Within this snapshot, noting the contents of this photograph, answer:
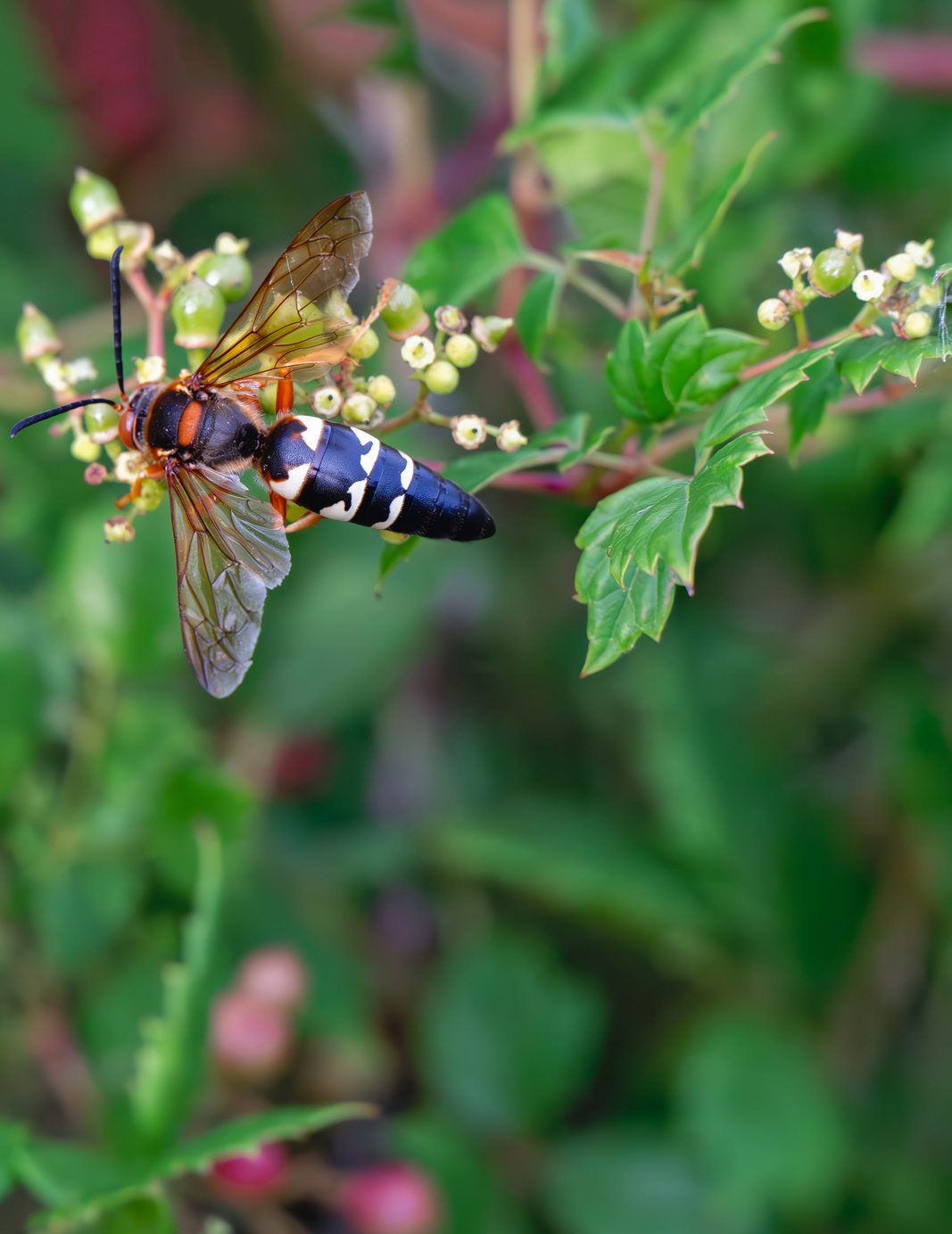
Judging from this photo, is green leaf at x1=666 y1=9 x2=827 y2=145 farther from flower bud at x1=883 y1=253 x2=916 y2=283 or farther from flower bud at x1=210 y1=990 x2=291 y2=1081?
flower bud at x1=210 y1=990 x2=291 y2=1081

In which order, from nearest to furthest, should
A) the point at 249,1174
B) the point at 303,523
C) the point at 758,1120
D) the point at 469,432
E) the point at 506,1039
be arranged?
the point at 469,432
the point at 303,523
the point at 249,1174
the point at 758,1120
the point at 506,1039

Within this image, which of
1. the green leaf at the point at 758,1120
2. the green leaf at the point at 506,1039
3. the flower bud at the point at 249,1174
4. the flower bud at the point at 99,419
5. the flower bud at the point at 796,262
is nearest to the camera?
the flower bud at the point at 796,262

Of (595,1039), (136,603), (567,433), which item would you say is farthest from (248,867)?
(567,433)

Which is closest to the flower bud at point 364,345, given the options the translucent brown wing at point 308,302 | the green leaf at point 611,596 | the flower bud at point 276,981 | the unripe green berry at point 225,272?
the translucent brown wing at point 308,302

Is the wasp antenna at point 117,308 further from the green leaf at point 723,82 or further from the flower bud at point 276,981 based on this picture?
the flower bud at point 276,981

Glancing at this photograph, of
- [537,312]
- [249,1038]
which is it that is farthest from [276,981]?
[537,312]

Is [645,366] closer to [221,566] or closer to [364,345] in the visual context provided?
[364,345]

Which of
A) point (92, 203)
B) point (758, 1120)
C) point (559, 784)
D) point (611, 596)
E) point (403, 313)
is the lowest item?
point (758, 1120)
